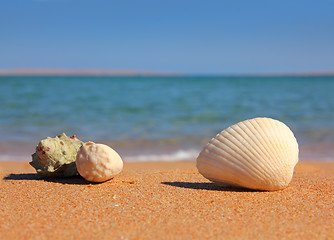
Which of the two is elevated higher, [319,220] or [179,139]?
[319,220]

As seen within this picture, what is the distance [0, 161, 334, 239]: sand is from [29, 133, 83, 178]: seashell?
11 centimetres

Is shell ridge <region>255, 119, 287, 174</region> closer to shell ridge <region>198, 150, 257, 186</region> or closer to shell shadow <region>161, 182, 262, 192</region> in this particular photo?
shell ridge <region>198, 150, 257, 186</region>

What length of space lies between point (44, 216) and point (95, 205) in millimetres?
421

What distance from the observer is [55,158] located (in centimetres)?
373

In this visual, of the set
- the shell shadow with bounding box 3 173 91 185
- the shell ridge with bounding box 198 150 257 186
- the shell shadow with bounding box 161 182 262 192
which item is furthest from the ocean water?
the shell ridge with bounding box 198 150 257 186

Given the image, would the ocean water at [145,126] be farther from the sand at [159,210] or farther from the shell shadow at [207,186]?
the sand at [159,210]

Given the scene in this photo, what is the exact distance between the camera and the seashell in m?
3.69

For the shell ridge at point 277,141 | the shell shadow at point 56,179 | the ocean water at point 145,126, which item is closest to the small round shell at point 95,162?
the shell shadow at point 56,179

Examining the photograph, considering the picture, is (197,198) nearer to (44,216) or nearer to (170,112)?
(44,216)

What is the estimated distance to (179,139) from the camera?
8391 millimetres

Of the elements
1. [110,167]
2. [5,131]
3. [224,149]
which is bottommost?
[5,131]

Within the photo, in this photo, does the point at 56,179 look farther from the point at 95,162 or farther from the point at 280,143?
the point at 280,143

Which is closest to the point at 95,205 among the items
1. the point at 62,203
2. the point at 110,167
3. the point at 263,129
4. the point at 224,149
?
the point at 62,203

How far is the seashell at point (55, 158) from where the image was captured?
369 centimetres
